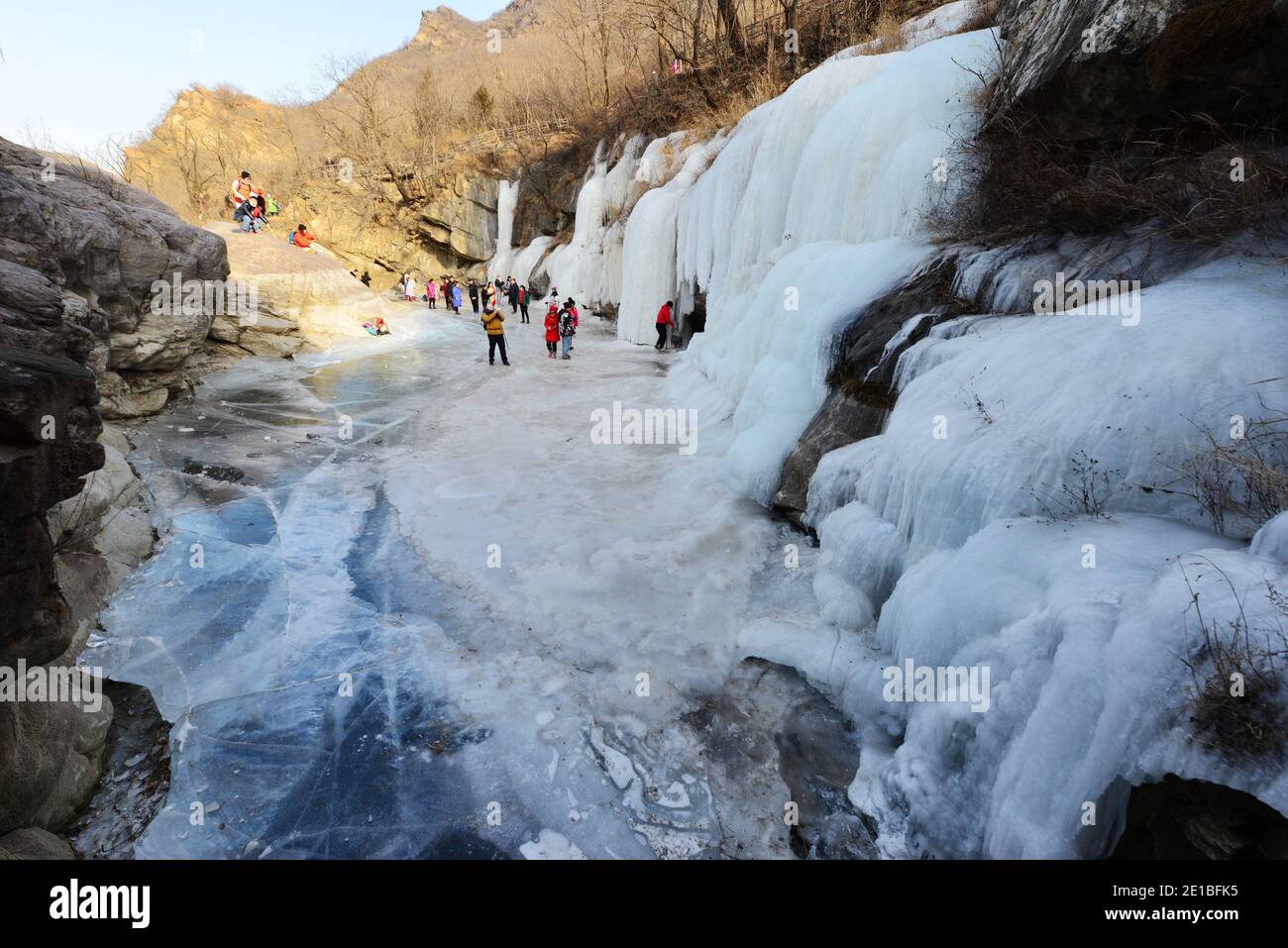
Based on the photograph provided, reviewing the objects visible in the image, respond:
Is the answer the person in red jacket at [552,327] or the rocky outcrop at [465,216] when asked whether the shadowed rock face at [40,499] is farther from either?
the rocky outcrop at [465,216]

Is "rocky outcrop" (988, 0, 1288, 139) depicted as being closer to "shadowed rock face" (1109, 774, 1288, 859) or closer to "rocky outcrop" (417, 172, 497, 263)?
"shadowed rock face" (1109, 774, 1288, 859)

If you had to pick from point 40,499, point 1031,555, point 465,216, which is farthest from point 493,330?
point 465,216

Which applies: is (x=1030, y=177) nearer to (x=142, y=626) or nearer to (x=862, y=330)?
(x=862, y=330)

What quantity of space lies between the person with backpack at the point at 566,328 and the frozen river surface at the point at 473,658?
6252 millimetres

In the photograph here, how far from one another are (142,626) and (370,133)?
3559cm

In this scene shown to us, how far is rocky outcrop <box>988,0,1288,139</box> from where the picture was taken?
150 inches

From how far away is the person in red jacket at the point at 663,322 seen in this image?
14414 millimetres

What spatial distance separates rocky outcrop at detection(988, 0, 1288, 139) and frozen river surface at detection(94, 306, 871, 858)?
4.15 metres

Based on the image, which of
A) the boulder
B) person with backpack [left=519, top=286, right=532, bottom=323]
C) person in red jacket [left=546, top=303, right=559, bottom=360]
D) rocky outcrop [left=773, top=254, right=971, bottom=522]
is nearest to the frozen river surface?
the boulder

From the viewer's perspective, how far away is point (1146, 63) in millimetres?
4277

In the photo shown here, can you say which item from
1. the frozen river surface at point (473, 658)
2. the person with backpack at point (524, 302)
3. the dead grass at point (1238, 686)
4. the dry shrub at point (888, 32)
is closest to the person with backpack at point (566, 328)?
the person with backpack at point (524, 302)

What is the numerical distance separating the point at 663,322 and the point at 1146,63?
1076cm

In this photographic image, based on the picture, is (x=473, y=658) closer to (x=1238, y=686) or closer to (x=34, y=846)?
(x=34, y=846)
